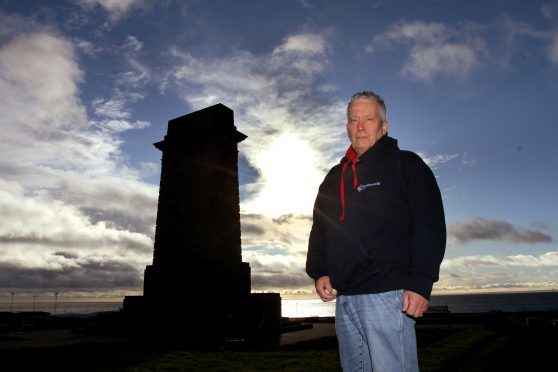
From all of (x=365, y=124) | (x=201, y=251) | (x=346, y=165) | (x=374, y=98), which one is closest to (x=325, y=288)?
(x=346, y=165)

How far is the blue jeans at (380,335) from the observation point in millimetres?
2289

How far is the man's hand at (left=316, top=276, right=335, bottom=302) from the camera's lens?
2.85 meters

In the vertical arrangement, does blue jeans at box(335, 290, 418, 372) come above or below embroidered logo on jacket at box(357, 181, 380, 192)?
below

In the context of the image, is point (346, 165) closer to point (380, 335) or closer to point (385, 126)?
point (385, 126)

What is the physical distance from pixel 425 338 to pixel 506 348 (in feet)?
7.26

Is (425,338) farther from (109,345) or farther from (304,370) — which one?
(109,345)

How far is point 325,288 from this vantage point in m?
2.87

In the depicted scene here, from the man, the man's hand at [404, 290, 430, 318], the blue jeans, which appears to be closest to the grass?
the blue jeans

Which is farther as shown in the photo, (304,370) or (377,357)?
(304,370)

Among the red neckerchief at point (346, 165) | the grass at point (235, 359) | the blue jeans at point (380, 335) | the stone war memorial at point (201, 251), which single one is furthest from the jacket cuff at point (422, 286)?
the stone war memorial at point (201, 251)

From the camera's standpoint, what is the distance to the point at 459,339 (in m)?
11.2

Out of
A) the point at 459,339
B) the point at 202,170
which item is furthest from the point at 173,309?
the point at 459,339

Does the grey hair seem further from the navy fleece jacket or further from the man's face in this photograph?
the navy fleece jacket

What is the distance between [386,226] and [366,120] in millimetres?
825
